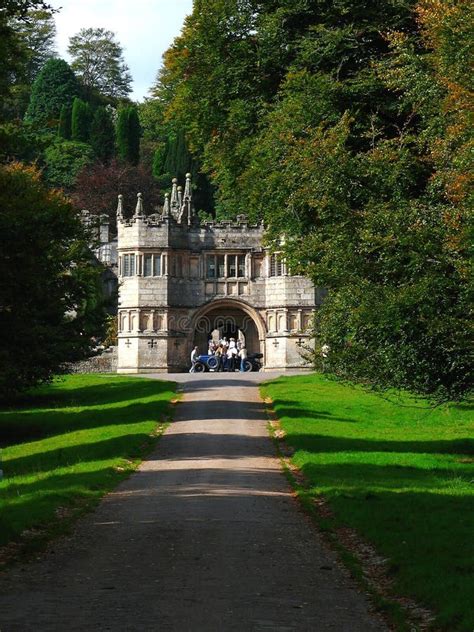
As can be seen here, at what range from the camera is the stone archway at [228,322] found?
73062mm

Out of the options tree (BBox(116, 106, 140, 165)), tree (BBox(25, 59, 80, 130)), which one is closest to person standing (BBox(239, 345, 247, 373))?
tree (BBox(116, 106, 140, 165))

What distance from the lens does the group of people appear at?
6944 cm

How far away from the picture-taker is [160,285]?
2830 inches

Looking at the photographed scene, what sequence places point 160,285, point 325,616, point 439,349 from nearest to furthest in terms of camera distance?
point 325,616 < point 439,349 < point 160,285

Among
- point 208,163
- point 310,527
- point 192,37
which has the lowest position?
point 310,527

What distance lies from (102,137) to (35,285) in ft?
303

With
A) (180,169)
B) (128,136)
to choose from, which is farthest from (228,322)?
(128,136)

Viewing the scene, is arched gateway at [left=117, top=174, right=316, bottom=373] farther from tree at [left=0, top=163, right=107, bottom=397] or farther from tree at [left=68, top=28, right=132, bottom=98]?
tree at [left=68, top=28, right=132, bottom=98]

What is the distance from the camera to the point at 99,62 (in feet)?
494

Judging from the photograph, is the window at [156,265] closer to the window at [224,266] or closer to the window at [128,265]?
the window at [128,265]

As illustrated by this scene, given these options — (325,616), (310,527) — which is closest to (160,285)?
(310,527)

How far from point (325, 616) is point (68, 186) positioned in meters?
101

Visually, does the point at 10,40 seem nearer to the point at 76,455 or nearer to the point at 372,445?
the point at 76,455

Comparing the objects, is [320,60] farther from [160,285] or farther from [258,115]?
[160,285]
